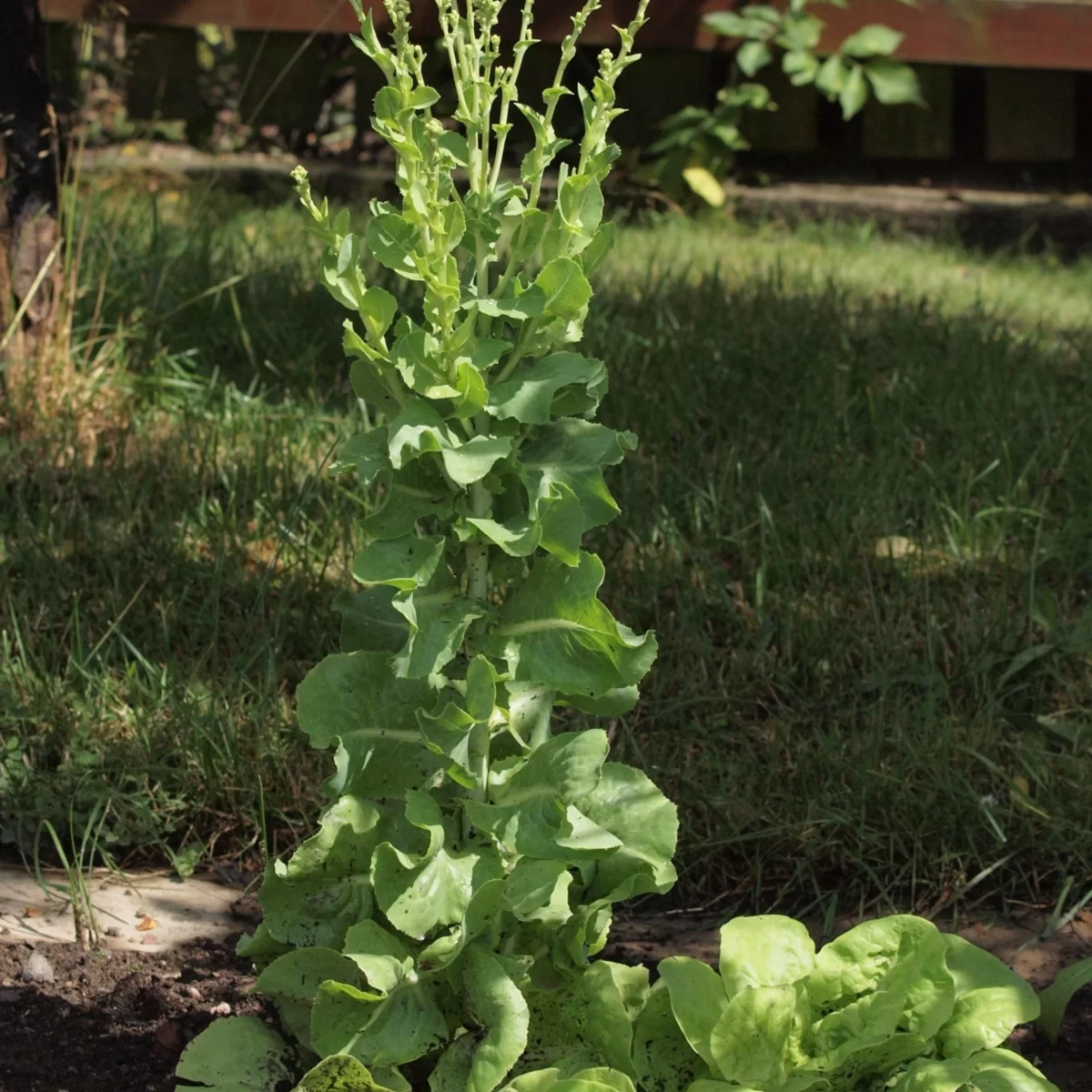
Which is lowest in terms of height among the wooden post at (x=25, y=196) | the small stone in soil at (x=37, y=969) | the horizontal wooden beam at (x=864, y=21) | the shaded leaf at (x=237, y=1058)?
the small stone in soil at (x=37, y=969)

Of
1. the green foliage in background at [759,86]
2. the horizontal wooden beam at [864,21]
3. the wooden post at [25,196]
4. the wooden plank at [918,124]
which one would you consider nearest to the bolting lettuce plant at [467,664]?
the wooden post at [25,196]

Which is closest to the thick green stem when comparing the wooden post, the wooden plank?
the wooden post

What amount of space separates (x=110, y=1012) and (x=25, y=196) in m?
2.08

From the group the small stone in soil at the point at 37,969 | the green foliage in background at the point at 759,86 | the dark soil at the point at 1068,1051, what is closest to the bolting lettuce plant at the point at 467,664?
the small stone in soil at the point at 37,969

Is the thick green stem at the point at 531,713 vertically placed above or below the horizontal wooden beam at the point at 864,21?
below

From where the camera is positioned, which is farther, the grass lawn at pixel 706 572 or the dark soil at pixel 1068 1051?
the grass lawn at pixel 706 572

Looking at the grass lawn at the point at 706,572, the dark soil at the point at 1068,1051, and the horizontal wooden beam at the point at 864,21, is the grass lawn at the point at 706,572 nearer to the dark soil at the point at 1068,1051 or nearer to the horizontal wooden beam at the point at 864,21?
the dark soil at the point at 1068,1051

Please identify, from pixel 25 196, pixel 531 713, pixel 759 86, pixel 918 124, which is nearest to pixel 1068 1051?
pixel 531 713

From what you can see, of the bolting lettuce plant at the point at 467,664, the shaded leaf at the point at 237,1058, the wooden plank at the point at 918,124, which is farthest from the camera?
the wooden plank at the point at 918,124

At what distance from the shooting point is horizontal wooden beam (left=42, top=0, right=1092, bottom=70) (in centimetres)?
536

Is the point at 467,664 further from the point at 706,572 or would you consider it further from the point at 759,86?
the point at 759,86

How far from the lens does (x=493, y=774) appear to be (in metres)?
1.48

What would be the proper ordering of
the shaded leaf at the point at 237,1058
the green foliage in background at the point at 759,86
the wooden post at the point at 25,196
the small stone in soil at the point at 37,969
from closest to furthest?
1. the shaded leaf at the point at 237,1058
2. the small stone in soil at the point at 37,969
3. the wooden post at the point at 25,196
4. the green foliage in background at the point at 759,86

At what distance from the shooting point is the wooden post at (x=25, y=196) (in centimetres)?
316
